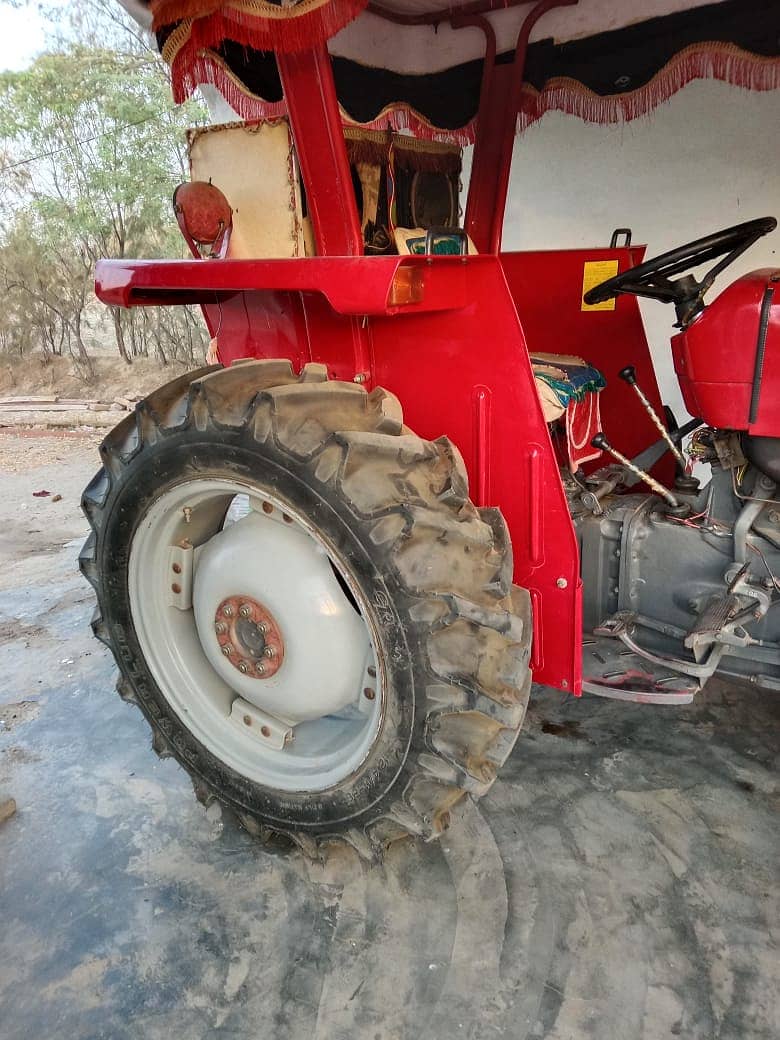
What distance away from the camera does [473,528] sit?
1452 millimetres

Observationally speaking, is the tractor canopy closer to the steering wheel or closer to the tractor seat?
the steering wheel

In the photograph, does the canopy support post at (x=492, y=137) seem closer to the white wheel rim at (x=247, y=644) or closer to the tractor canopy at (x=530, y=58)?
the tractor canopy at (x=530, y=58)

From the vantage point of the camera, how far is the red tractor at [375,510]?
1431 millimetres

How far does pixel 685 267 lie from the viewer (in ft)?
6.18

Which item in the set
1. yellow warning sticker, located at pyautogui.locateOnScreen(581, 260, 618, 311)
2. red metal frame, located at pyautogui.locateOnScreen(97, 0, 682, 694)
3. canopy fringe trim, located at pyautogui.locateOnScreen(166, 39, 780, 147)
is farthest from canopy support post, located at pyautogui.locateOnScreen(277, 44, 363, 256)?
yellow warning sticker, located at pyautogui.locateOnScreen(581, 260, 618, 311)

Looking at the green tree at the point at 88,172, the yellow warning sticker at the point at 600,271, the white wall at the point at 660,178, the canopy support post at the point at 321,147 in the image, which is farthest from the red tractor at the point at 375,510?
the green tree at the point at 88,172

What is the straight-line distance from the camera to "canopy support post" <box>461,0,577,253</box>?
88.5 inches

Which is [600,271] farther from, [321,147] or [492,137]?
[321,147]

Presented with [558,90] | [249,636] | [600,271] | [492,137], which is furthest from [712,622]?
[558,90]

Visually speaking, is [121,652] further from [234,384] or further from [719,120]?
[719,120]

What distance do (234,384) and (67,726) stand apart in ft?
4.74

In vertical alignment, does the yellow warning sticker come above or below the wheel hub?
above

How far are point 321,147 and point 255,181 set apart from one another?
0.23 metres

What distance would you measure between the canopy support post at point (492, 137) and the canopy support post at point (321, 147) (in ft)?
3.30
